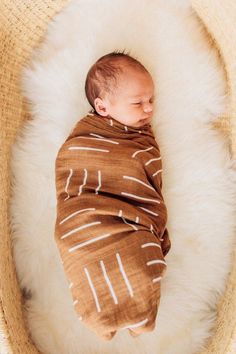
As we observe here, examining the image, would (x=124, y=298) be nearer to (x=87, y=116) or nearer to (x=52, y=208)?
(x=52, y=208)

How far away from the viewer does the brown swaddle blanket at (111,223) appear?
125 centimetres

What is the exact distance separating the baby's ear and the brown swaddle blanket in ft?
0.06

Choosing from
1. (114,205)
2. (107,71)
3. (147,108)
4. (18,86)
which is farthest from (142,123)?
(18,86)

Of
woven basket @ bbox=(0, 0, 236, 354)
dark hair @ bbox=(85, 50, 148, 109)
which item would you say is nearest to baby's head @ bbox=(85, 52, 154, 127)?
dark hair @ bbox=(85, 50, 148, 109)

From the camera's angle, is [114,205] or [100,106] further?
[100,106]

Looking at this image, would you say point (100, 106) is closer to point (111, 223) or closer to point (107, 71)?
point (107, 71)

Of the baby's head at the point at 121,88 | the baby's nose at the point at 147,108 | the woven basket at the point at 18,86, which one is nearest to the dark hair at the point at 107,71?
the baby's head at the point at 121,88

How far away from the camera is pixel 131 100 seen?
4.64 ft

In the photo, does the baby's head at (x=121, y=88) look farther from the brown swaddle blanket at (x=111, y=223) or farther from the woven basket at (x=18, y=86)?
the woven basket at (x=18, y=86)

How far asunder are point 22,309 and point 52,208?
308 millimetres

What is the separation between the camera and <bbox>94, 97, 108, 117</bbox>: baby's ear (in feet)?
4.74

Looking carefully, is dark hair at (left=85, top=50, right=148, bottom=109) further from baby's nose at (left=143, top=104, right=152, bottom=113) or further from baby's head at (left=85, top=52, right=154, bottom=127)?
baby's nose at (left=143, top=104, right=152, bottom=113)

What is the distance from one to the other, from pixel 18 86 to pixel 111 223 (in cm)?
58

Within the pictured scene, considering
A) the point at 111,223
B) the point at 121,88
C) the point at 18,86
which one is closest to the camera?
the point at 111,223
